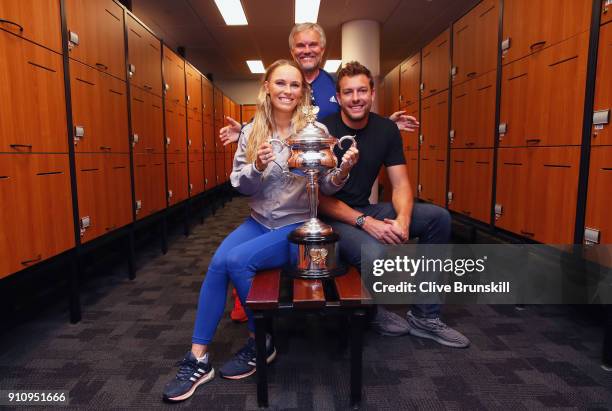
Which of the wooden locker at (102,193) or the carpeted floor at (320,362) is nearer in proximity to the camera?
the carpeted floor at (320,362)

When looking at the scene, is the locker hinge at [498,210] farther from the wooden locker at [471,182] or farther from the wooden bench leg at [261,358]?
the wooden bench leg at [261,358]

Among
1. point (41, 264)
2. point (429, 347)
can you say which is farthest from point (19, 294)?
point (429, 347)

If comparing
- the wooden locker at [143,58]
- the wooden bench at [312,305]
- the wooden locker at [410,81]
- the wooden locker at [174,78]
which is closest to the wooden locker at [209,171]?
the wooden locker at [174,78]

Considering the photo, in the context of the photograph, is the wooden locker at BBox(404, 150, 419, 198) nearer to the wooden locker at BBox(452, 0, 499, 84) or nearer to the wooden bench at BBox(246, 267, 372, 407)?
the wooden locker at BBox(452, 0, 499, 84)

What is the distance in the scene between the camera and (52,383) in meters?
1.55

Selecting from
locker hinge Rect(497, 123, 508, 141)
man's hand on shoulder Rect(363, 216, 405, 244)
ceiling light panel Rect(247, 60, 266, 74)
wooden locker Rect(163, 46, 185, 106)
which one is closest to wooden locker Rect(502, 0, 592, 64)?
locker hinge Rect(497, 123, 508, 141)

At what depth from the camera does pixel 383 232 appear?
1739 millimetres

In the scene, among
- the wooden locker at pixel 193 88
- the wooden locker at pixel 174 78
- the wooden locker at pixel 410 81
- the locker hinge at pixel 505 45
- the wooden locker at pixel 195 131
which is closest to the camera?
the locker hinge at pixel 505 45

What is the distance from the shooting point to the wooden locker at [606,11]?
161 cm

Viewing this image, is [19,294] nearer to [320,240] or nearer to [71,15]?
[71,15]

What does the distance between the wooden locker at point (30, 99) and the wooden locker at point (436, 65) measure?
2622 mm

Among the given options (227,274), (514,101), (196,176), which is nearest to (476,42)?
(514,101)

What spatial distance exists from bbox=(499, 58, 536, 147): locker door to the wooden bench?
1.43 metres

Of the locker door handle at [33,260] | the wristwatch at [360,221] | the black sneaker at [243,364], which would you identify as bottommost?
the black sneaker at [243,364]
